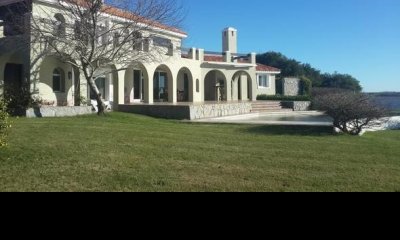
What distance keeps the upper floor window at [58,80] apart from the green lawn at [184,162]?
9.65m

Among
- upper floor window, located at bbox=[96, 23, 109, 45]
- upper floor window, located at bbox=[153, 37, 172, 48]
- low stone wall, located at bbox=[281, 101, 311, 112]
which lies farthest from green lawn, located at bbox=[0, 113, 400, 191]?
low stone wall, located at bbox=[281, 101, 311, 112]

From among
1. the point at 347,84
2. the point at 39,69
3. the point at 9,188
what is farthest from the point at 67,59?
the point at 347,84

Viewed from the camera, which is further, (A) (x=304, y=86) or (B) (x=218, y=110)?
(A) (x=304, y=86)

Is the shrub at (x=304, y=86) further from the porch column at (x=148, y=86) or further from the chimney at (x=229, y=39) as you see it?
the porch column at (x=148, y=86)

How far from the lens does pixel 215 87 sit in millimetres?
38688

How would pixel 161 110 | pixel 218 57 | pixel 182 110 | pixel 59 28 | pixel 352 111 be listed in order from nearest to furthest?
1. pixel 352 111
2. pixel 59 28
3. pixel 182 110
4. pixel 161 110
5. pixel 218 57

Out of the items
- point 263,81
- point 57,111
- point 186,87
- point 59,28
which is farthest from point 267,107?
point 59,28

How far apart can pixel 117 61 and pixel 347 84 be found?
57654 millimetres

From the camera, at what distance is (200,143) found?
12.5m

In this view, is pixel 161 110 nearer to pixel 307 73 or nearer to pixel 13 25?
pixel 13 25

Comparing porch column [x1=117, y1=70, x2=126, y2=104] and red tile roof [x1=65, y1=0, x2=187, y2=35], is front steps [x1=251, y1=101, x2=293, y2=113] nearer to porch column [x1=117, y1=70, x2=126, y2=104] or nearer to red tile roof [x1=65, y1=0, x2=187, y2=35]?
porch column [x1=117, y1=70, x2=126, y2=104]

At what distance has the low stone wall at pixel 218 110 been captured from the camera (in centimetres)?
2323

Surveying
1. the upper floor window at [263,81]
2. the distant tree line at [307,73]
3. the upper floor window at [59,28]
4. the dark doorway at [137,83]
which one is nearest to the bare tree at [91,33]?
the upper floor window at [59,28]

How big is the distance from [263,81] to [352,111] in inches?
1198
